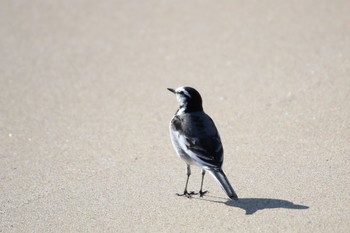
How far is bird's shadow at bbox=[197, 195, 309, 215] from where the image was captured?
6822mm

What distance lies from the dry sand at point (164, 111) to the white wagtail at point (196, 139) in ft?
1.34

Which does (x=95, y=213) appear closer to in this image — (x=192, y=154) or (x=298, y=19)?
(x=192, y=154)

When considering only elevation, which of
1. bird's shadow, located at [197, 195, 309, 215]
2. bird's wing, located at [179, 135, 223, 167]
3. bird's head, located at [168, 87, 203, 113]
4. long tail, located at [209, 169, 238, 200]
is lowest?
bird's shadow, located at [197, 195, 309, 215]

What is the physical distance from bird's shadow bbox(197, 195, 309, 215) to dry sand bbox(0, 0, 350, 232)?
0.02 metres

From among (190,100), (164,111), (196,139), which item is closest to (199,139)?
(196,139)

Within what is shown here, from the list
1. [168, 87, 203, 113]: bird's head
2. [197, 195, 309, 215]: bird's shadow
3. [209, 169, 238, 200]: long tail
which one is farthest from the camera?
[168, 87, 203, 113]: bird's head

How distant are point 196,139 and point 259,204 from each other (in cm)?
93

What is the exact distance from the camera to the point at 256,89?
1009cm

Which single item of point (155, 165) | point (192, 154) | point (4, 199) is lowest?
point (4, 199)

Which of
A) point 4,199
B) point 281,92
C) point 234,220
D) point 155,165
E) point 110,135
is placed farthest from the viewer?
point 281,92

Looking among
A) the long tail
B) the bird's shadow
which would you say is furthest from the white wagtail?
the bird's shadow

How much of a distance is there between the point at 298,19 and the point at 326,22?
524mm

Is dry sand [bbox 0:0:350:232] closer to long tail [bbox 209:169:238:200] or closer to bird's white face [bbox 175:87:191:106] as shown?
long tail [bbox 209:169:238:200]

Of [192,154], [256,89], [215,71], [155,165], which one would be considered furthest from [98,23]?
[192,154]
